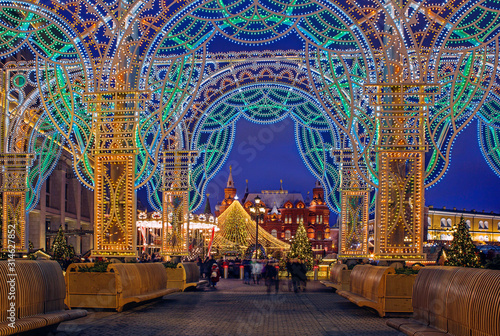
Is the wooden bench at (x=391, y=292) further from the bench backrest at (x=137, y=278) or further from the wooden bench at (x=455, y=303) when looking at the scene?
the bench backrest at (x=137, y=278)

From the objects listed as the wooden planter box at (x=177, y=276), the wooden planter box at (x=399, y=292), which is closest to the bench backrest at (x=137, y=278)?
the wooden planter box at (x=177, y=276)

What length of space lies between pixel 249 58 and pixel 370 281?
10931mm

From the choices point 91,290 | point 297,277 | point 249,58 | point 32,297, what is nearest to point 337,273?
point 297,277

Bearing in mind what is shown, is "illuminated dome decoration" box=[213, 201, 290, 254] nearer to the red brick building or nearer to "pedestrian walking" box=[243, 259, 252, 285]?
"pedestrian walking" box=[243, 259, 252, 285]

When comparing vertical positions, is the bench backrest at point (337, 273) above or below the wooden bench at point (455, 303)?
below

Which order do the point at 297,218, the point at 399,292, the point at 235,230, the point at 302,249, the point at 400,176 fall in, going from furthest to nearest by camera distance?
1. the point at 297,218
2. the point at 235,230
3. the point at 302,249
4. the point at 400,176
5. the point at 399,292

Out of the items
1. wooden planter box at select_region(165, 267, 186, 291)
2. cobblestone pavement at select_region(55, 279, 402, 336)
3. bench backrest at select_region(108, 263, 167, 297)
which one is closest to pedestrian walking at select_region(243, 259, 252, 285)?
wooden planter box at select_region(165, 267, 186, 291)

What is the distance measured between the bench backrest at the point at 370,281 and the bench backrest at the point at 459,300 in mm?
3321

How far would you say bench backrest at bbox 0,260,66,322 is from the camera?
9016 millimetres

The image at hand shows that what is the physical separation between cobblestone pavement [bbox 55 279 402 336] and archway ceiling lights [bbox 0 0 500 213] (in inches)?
139

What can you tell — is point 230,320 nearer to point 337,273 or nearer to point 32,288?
point 32,288

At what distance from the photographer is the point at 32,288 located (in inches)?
392

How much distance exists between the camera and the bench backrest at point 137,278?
15.2 metres

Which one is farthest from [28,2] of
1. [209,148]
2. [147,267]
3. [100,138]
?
[209,148]
